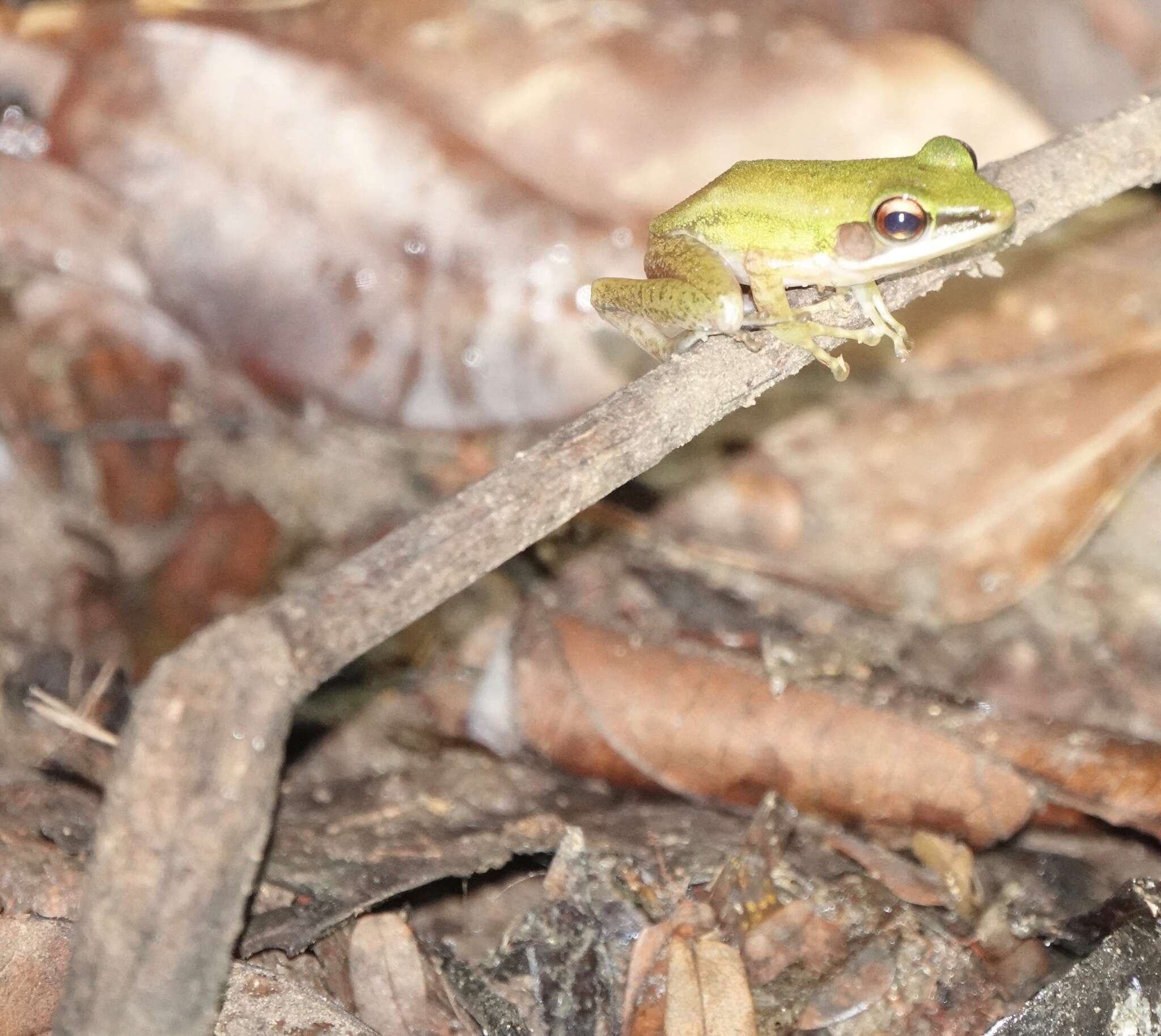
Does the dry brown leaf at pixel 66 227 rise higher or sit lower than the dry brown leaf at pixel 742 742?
higher

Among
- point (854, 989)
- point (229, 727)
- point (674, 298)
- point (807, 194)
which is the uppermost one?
point (807, 194)

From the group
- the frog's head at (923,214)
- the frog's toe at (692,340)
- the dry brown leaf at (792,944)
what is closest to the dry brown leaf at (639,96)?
the frog's head at (923,214)

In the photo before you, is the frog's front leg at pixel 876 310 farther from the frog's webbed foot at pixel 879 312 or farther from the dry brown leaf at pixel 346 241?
the dry brown leaf at pixel 346 241

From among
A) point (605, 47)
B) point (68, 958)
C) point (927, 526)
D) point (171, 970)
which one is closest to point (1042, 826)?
point (927, 526)

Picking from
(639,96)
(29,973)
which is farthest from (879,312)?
(29,973)

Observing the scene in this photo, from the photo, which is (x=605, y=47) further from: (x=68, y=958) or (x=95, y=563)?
(x=68, y=958)

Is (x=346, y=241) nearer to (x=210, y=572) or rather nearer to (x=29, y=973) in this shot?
(x=210, y=572)
